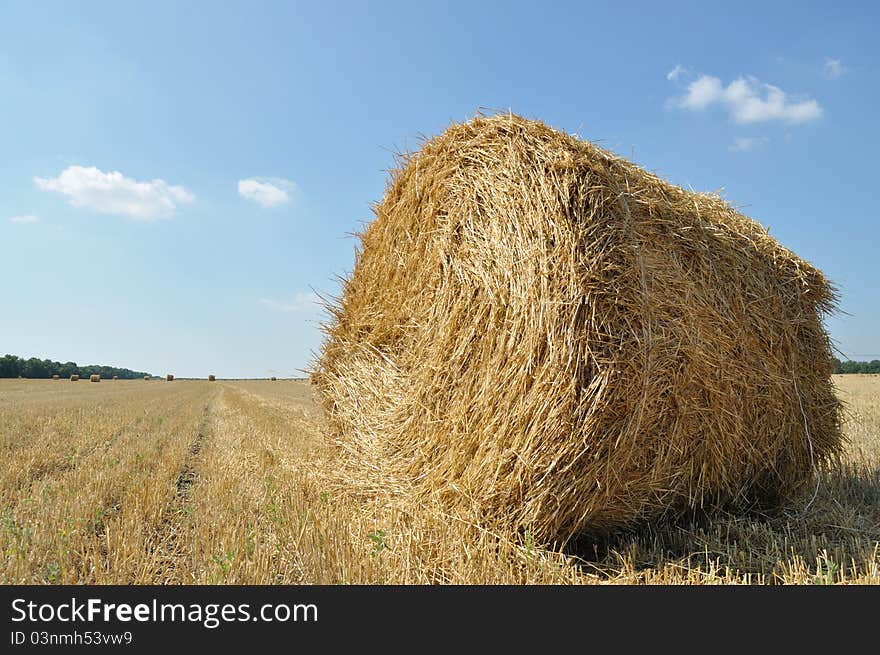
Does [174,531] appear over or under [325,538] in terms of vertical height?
under

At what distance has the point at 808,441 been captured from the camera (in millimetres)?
4336

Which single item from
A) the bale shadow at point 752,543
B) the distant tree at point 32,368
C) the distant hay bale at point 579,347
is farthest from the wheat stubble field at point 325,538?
the distant tree at point 32,368

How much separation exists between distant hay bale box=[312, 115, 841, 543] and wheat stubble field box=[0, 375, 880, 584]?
0.20 meters

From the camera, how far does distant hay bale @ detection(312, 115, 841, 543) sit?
10.1 ft

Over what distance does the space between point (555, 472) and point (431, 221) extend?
1.93 metres

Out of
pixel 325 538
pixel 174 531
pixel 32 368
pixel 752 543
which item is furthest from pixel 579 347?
pixel 32 368

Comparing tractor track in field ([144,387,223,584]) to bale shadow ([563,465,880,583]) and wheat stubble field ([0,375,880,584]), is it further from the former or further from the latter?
bale shadow ([563,465,880,583])

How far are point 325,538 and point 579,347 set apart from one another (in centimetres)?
173

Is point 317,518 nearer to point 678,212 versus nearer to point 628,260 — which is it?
point 628,260

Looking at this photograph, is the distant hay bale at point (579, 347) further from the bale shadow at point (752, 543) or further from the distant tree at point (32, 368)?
the distant tree at point (32, 368)

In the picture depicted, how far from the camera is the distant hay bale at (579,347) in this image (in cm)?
308

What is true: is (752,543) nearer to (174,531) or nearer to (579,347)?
(579,347)

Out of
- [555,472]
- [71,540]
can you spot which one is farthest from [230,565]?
[555,472]

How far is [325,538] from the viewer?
3316 mm
